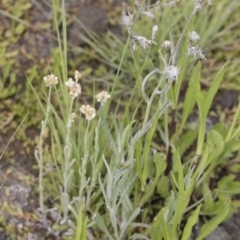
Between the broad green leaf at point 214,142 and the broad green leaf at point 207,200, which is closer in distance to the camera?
the broad green leaf at point 214,142

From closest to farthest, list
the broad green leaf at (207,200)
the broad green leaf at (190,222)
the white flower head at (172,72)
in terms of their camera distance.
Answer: the white flower head at (172,72) → the broad green leaf at (190,222) → the broad green leaf at (207,200)

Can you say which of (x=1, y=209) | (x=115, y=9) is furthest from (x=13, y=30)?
(x=1, y=209)

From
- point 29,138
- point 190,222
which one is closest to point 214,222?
point 190,222

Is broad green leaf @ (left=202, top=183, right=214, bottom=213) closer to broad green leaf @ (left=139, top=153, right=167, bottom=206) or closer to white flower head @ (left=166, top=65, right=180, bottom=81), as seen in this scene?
broad green leaf @ (left=139, top=153, right=167, bottom=206)

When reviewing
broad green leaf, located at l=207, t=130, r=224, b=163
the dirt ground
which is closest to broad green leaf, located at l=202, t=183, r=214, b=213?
the dirt ground

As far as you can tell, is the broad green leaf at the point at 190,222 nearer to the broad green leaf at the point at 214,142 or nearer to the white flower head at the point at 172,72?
the broad green leaf at the point at 214,142

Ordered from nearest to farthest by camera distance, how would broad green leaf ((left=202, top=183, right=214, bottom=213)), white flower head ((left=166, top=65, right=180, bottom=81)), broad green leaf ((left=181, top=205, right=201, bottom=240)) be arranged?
white flower head ((left=166, top=65, right=180, bottom=81))
broad green leaf ((left=181, top=205, right=201, bottom=240))
broad green leaf ((left=202, top=183, right=214, bottom=213))

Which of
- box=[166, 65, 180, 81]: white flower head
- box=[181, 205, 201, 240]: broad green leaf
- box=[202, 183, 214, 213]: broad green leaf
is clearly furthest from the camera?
box=[202, 183, 214, 213]: broad green leaf

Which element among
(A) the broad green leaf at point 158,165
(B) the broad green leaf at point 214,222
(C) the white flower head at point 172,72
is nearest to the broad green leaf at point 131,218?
(A) the broad green leaf at point 158,165

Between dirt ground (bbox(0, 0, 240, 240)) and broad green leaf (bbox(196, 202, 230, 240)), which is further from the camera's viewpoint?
dirt ground (bbox(0, 0, 240, 240))

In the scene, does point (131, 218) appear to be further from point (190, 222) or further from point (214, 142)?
point (214, 142)
